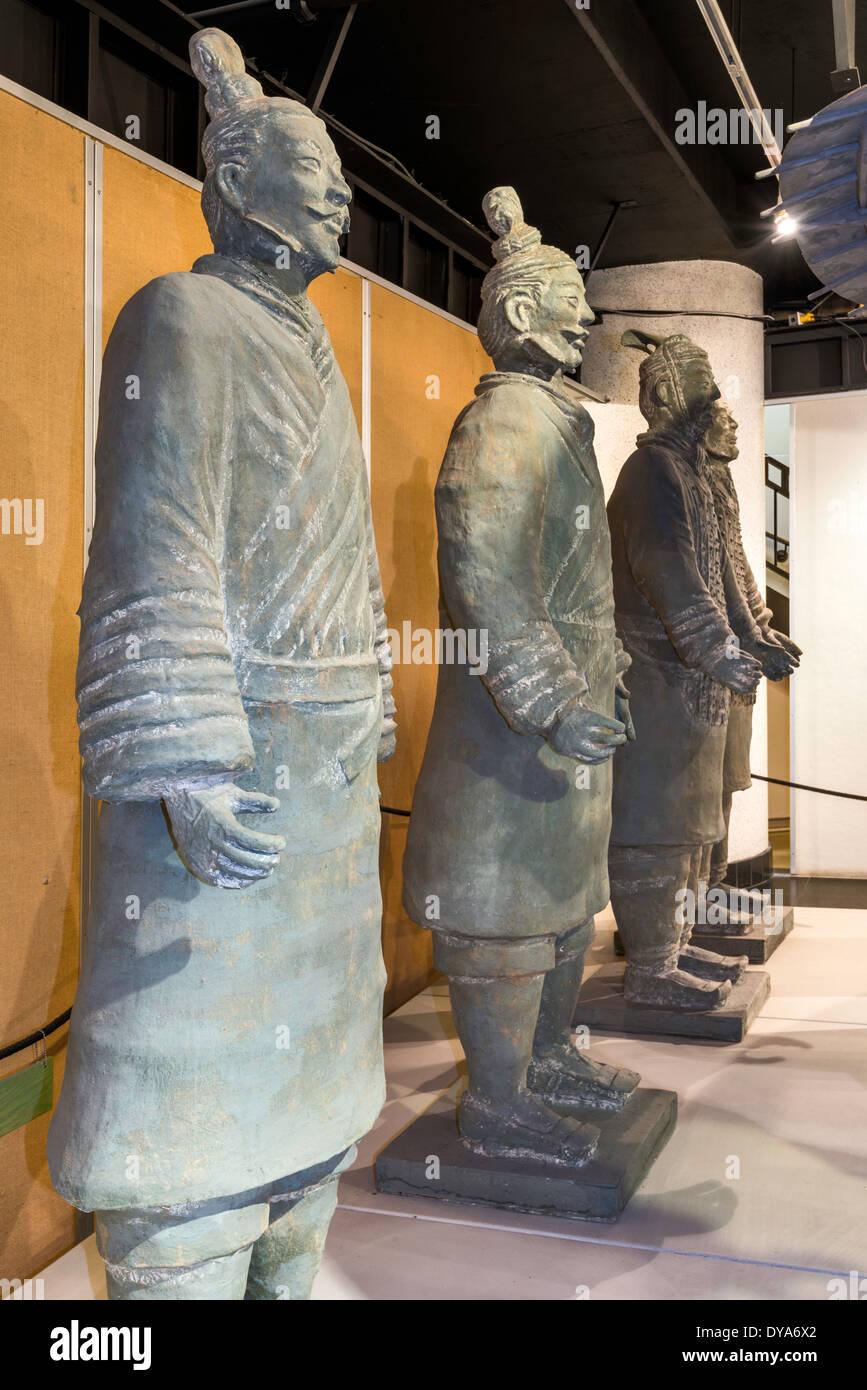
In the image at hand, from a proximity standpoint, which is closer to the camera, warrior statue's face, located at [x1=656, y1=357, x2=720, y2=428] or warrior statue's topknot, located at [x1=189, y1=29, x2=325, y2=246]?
warrior statue's topknot, located at [x1=189, y1=29, x2=325, y2=246]

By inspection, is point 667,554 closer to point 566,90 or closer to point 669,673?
point 669,673

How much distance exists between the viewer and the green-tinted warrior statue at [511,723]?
9.39 ft

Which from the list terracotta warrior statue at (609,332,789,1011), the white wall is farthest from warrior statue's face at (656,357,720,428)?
the white wall

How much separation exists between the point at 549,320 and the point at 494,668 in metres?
0.98

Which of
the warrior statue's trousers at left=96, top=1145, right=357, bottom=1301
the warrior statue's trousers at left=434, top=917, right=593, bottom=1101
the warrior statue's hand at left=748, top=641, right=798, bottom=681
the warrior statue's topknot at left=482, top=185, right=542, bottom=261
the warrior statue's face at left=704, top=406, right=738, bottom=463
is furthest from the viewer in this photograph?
the warrior statue's face at left=704, top=406, right=738, bottom=463

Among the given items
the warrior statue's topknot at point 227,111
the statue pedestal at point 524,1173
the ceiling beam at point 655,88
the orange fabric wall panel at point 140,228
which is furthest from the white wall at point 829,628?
the warrior statue's topknot at point 227,111

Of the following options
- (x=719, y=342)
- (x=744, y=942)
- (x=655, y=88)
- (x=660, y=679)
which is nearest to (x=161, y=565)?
(x=660, y=679)

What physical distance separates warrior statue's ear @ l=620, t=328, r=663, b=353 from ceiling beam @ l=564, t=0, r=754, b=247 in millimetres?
963

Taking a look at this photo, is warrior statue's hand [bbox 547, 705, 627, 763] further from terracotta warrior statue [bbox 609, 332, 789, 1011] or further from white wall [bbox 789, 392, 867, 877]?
white wall [bbox 789, 392, 867, 877]

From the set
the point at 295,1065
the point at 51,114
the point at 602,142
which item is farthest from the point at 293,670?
the point at 602,142

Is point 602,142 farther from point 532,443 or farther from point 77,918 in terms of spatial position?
point 77,918

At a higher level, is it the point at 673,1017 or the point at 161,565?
the point at 161,565

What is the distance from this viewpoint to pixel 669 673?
424cm

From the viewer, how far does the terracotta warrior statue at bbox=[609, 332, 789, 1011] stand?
4.06 meters
